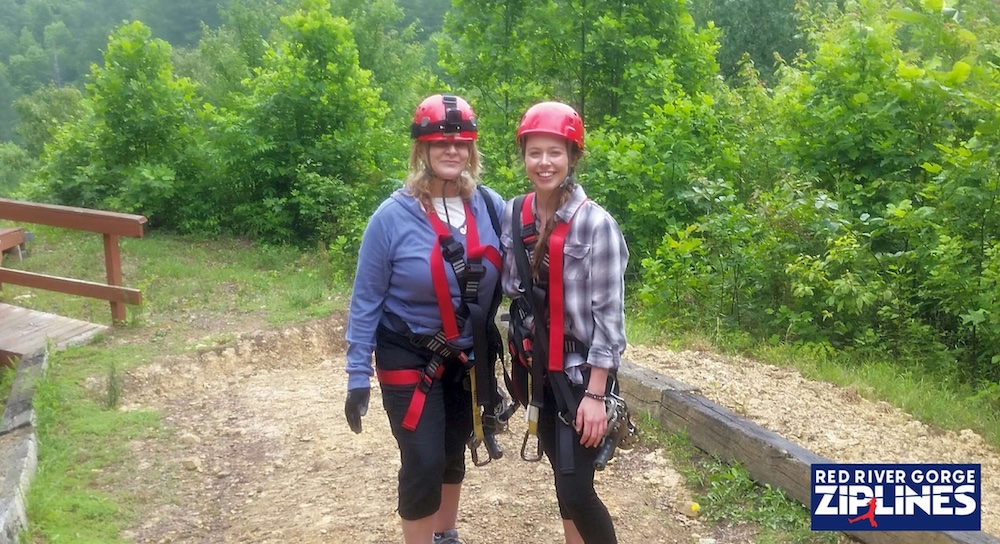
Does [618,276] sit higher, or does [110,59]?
[110,59]

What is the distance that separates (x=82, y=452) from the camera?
5.15 metres

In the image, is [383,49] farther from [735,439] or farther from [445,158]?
[445,158]

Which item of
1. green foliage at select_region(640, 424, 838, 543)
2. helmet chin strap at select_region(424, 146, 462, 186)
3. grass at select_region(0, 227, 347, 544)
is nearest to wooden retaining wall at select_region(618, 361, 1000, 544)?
green foliage at select_region(640, 424, 838, 543)

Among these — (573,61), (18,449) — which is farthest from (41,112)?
(18,449)

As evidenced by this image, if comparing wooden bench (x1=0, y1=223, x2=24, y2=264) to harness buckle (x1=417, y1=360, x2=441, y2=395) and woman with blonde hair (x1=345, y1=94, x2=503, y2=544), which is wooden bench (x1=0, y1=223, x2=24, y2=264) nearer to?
woman with blonde hair (x1=345, y1=94, x2=503, y2=544)

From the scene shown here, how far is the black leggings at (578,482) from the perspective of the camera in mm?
2967

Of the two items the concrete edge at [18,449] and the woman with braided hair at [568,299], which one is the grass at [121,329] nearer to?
the concrete edge at [18,449]

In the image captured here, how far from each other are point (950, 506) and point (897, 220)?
3.56 meters

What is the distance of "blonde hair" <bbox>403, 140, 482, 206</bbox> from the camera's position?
3176 millimetres

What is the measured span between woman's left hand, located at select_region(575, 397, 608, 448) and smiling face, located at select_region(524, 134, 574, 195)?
73 cm

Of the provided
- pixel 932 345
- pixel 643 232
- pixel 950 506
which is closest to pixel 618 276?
pixel 950 506

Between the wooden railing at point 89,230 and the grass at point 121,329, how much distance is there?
309mm

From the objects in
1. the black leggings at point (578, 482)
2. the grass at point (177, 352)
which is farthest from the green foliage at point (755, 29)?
the black leggings at point (578, 482)

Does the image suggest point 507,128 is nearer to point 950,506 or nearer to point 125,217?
point 125,217
